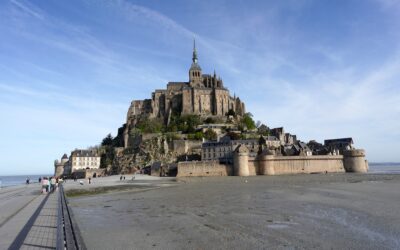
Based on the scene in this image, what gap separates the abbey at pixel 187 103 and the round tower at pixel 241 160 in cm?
2333

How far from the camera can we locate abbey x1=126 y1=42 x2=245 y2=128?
7200cm

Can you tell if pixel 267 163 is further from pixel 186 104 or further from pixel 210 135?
pixel 186 104

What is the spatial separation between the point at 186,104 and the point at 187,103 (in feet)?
1.14

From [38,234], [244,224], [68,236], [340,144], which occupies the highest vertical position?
[340,144]

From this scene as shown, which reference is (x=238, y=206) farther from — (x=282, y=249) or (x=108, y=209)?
(x=282, y=249)

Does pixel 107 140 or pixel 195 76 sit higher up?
pixel 195 76

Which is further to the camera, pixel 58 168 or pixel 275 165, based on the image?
pixel 58 168

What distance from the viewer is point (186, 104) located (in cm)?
7194

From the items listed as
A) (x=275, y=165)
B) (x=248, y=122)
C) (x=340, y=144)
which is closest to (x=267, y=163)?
(x=275, y=165)

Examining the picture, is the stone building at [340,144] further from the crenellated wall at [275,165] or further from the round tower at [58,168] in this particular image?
the round tower at [58,168]

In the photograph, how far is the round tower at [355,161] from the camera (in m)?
55.6

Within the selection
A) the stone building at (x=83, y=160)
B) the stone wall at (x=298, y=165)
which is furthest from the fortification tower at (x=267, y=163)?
the stone building at (x=83, y=160)

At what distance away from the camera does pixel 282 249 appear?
30.2ft

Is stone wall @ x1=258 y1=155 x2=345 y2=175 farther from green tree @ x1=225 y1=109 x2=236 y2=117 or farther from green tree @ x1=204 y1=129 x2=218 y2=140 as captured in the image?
green tree @ x1=225 y1=109 x2=236 y2=117
